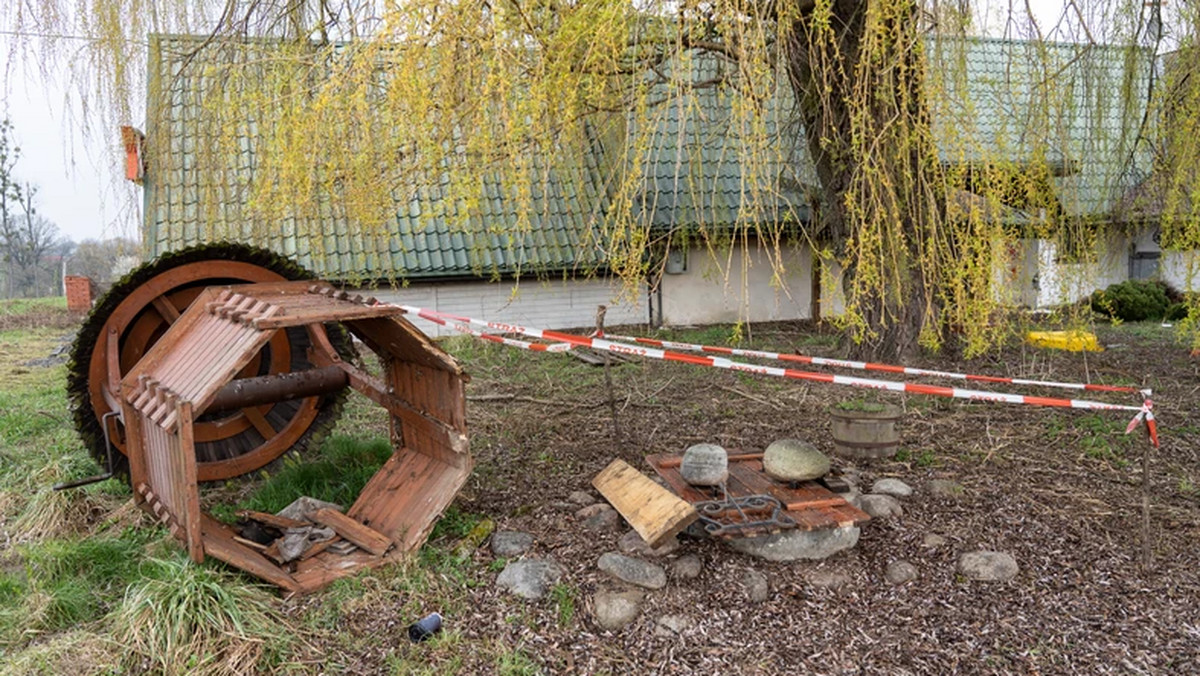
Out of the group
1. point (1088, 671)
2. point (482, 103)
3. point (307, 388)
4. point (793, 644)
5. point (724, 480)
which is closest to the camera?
point (1088, 671)

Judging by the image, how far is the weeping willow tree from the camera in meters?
4.02

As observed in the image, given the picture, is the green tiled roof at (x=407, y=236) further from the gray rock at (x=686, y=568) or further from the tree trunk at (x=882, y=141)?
the gray rock at (x=686, y=568)

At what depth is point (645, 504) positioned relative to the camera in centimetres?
423

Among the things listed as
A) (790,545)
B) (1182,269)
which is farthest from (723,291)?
(790,545)

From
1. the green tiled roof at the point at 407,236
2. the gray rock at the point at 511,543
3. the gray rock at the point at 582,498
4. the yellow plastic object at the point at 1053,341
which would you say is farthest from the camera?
the green tiled roof at the point at 407,236

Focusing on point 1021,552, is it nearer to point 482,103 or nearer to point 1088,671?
point 1088,671

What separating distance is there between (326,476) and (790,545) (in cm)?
309

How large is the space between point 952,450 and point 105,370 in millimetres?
5759

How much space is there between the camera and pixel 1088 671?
3367 millimetres

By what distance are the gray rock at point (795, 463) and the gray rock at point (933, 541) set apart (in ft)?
2.05

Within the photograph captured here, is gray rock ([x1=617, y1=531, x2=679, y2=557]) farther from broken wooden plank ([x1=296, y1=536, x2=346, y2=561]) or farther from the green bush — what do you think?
the green bush

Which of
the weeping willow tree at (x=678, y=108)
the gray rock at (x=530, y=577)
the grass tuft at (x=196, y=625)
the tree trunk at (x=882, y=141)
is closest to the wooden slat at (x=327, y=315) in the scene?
the weeping willow tree at (x=678, y=108)

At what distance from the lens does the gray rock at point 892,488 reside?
4992 mm

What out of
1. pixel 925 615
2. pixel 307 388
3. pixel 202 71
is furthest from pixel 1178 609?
pixel 202 71
